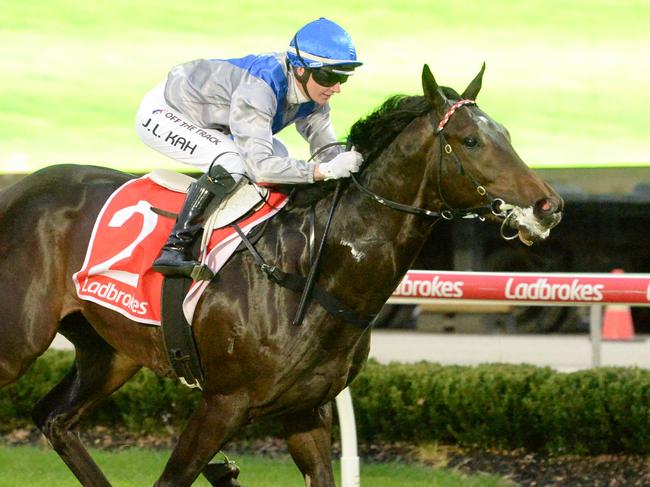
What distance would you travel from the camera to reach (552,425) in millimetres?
5898

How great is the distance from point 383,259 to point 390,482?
1.84 meters

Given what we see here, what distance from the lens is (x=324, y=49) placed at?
4.22 m

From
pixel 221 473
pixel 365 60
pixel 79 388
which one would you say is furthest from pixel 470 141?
pixel 365 60

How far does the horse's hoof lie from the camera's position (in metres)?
4.74

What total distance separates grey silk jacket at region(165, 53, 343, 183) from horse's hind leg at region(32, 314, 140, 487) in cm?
106

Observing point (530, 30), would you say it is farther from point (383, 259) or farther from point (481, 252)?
point (383, 259)

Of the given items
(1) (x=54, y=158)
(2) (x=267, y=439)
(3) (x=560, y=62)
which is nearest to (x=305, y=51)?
(2) (x=267, y=439)

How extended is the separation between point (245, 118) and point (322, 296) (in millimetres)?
688

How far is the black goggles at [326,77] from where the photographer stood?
14.0 ft

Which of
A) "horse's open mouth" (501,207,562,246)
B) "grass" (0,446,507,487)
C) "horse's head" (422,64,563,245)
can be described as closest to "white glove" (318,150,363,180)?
"horse's head" (422,64,563,245)

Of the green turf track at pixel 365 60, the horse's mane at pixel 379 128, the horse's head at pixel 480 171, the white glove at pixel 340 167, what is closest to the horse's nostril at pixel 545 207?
the horse's head at pixel 480 171

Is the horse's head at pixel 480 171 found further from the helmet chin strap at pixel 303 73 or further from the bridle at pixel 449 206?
the helmet chin strap at pixel 303 73

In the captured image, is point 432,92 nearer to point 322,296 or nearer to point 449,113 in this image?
point 449,113

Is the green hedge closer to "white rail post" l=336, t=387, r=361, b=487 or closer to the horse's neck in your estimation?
"white rail post" l=336, t=387, r=361, b=487
